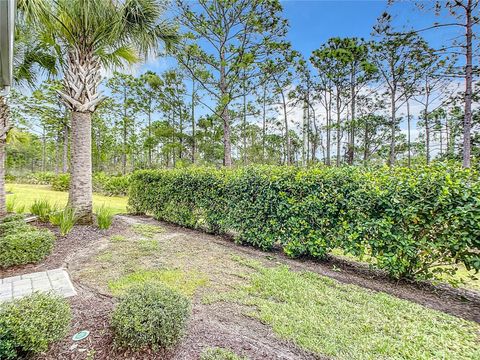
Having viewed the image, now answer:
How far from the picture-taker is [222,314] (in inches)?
104

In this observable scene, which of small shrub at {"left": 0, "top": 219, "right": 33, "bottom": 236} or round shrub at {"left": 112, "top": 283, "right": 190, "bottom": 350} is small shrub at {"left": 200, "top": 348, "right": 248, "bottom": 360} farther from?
small shrub at {"left": 0, "top": 219, "right": 33, "bottom": 236}

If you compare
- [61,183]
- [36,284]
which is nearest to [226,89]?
[36,284]

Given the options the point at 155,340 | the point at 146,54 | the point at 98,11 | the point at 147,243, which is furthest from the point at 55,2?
the point at 155,340

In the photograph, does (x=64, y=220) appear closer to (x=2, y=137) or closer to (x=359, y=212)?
(x=2, y=137)

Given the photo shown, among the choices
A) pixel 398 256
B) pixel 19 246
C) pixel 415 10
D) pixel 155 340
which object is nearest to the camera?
pixel 155 340

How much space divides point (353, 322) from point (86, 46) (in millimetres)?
7872

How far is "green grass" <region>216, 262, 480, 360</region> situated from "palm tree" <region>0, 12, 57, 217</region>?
24.2 feet

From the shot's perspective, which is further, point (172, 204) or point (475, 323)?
point (172, 204)

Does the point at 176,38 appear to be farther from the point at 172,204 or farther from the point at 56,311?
the point at 56,311

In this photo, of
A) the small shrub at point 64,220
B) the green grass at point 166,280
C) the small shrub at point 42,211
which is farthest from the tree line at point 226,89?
the green grass at point 166,280

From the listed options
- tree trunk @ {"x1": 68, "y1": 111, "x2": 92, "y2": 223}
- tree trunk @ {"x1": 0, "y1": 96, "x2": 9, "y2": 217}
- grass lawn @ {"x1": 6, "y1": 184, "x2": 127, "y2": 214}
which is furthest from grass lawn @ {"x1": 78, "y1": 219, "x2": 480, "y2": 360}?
grass lawn @ {"x1": 6, "y1": 184, "x2": 127, "y2": 214}

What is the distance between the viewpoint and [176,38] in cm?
704

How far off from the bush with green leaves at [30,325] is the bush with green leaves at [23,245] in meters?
2.54

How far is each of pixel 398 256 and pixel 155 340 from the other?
3300 millimetres
